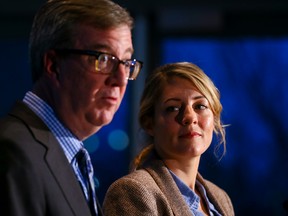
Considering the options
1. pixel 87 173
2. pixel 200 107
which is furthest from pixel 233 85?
pixel 87 173

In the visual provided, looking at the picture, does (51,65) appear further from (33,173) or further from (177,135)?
(177,135)

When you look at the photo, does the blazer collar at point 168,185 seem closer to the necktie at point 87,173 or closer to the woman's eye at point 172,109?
the woman's eye at point 172,109

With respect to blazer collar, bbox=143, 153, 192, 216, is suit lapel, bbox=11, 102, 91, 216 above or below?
above

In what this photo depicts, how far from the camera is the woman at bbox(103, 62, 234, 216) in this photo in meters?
1.92

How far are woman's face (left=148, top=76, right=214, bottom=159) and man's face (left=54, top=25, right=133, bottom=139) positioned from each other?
0.62 meters

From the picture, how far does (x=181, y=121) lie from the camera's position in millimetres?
1981

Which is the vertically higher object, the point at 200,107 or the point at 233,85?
the point at 200,107

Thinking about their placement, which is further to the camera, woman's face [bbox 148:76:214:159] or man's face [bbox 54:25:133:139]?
woman's face [bbox 148:76:214:159]

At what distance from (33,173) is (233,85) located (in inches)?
132

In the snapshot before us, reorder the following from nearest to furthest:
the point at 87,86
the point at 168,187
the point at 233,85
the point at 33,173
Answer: the point at 33,173 < the point at 87,86 < the point at 168,187 < the point at 233,85

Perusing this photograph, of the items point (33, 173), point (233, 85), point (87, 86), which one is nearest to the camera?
point (33, 173)

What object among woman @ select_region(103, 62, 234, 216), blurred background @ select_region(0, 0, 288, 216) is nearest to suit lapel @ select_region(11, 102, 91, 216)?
woman @ select_region(103, 62, 234, 216)

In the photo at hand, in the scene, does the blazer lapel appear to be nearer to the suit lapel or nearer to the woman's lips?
the woman's lips

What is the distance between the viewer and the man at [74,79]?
1322 millimetres
